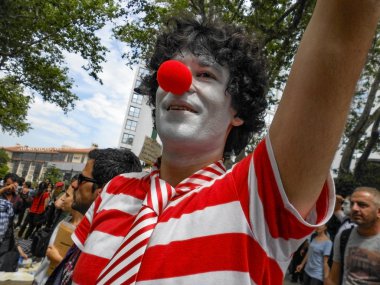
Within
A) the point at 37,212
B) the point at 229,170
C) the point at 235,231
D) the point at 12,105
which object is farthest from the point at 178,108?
the point at 12,105

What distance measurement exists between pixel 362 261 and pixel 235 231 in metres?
3.04

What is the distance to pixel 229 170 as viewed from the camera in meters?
1.08

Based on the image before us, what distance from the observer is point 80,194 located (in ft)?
9.55

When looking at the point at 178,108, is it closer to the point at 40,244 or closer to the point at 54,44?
the point at 40,244

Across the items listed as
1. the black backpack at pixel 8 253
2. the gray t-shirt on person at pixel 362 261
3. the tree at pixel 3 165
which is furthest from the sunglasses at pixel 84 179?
the tree at pixel 3 165

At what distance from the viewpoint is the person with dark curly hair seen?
0.78 meters

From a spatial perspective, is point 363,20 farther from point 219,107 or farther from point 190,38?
point 190,38

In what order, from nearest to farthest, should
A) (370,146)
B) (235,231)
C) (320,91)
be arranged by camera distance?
(320,91), (235,231), (370,146)

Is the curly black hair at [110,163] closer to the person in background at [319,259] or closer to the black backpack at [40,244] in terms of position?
the black backpack at [40,244]

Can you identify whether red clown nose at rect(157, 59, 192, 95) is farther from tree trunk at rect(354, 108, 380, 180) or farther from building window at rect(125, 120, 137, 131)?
building window at rect(125, 120, 137, 131)

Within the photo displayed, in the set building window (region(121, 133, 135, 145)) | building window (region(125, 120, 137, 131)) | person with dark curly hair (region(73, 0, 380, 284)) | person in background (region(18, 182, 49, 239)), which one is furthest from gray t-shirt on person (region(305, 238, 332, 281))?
building window (region(125, 120, 137, 131))

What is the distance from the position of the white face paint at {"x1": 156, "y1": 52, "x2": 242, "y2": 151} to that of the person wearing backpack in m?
2.76

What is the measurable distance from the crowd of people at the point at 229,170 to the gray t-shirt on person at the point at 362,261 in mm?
2431

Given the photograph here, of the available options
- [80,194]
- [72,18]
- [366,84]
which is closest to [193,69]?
[80,194]
